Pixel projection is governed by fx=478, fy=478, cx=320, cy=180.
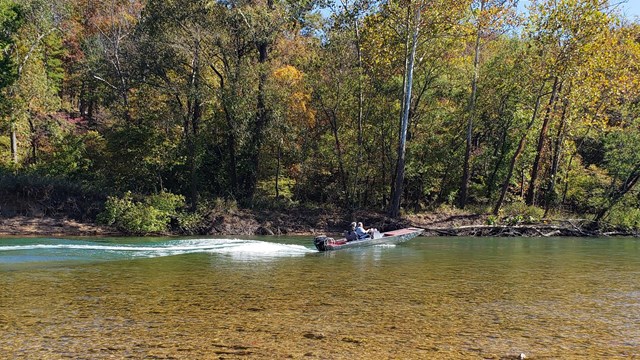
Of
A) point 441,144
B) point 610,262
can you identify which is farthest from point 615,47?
point 610,262

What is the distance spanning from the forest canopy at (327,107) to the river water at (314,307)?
1418 cm

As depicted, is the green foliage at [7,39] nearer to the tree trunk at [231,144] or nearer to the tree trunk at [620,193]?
the tree trunk at [231,144]

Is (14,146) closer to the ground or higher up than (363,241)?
higher up

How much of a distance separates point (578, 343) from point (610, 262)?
10828 millimetres

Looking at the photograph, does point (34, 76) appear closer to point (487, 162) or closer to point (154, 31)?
point (154, 31)

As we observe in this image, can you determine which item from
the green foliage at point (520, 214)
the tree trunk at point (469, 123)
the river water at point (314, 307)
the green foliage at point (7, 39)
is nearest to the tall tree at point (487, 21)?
the tree trunk at point (469, 123)

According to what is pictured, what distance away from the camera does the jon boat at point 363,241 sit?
1875cm

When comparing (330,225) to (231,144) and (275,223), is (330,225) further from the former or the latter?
(231,144)

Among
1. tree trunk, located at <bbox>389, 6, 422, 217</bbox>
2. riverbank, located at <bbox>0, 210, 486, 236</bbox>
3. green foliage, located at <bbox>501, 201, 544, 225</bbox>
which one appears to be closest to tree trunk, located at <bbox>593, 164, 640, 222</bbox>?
green foliage, located at <bbox>501, 201, 544, 225</bbox>

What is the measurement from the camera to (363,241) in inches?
801

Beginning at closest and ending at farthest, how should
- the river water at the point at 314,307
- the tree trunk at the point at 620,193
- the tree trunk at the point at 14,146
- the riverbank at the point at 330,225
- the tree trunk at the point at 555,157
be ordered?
the river water at the point at 314,307 → the riverbank at the point at 330,225 → the tree trunk at the point at 620,193 → the tree trunk at the point at 555,157 → the tree trunk at the point at 14,146

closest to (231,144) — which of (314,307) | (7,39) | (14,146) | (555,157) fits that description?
(14,146)

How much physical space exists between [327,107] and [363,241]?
49.4 feet

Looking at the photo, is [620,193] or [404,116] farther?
[620,193]
